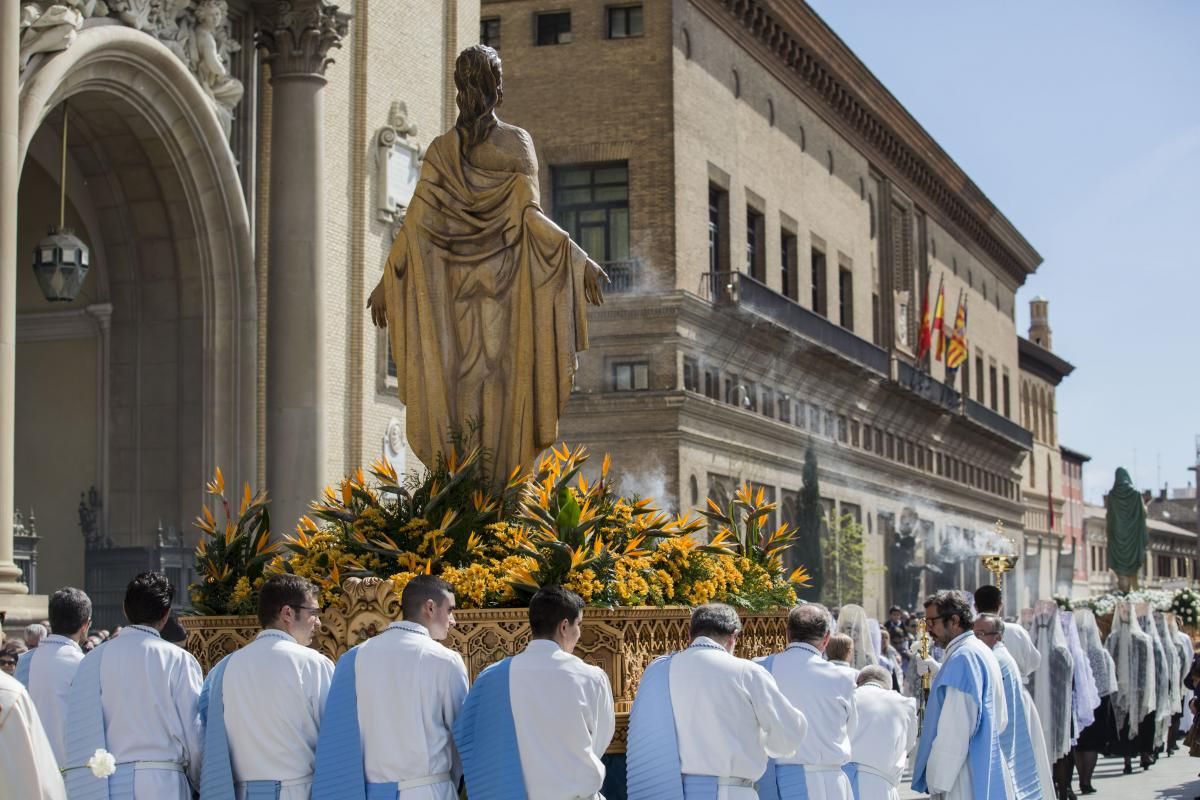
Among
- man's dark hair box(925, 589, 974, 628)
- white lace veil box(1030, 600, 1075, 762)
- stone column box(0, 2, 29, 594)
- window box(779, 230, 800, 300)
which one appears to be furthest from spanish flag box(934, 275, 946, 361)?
man's dark hair box(925, 589, 974, 628)

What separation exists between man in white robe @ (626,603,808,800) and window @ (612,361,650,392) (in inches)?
1484

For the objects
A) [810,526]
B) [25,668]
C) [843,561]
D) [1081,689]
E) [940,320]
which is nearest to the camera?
[25,668]

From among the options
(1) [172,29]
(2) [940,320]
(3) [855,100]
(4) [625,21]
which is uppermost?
(3) [855,100]

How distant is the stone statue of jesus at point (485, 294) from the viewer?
440 inches

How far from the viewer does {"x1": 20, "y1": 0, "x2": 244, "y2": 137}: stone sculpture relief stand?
20.3 meters

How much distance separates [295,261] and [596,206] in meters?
25.5

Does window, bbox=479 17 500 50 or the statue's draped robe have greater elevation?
window, bbox=479 17 500 50

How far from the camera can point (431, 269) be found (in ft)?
37.4

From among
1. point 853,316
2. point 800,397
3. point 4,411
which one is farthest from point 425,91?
A: point 853,316

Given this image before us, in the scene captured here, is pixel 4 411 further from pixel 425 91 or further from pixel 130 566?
pixel 425 91

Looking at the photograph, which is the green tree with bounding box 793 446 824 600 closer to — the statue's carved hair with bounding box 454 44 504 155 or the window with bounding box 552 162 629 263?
the window with bounding box 552 162 629 263

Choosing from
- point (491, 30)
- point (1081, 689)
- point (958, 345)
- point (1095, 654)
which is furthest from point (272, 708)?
point (958, 345)

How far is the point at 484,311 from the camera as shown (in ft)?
37.2

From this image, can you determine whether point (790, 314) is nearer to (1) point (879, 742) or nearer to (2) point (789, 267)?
(2) point (789, 267)
